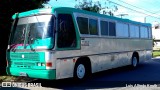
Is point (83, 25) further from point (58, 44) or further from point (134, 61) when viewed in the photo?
point (134, 61)

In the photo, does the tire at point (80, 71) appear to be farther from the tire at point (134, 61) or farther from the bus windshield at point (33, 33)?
the tire at point (134, 61)

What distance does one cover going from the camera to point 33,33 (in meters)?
10.8

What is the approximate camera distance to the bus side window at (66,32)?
10.6 meters

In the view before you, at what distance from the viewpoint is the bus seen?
1030cm

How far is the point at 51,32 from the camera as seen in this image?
1030 cm

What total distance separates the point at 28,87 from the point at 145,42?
431 inches

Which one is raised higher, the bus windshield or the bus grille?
the bus windshield

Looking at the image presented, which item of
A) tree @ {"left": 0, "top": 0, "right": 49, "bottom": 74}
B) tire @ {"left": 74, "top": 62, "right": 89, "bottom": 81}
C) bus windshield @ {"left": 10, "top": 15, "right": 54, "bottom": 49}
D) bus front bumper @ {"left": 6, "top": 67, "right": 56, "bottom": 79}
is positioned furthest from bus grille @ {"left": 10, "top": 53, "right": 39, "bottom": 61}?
tree @ {"left": 0, "top": 0, "right": 49, "bottom": 74}

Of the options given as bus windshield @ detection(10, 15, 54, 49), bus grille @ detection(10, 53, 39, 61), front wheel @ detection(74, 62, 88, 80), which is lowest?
front wheel @ detection(74, 62, 88, 80)

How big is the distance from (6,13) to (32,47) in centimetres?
500

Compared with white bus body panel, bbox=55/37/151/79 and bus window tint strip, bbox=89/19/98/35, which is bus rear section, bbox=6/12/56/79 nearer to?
white bus body panel, bbox=55/37/151/79

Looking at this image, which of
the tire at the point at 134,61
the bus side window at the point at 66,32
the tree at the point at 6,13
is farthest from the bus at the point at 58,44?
the tire at the point at 134,61

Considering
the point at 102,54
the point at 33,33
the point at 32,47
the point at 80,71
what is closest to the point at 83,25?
the point at 80,71

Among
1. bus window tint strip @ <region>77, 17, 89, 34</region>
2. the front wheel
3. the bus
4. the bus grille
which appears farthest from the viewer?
bus window tint strip @ <region>77, 17, 89, 34</region>
